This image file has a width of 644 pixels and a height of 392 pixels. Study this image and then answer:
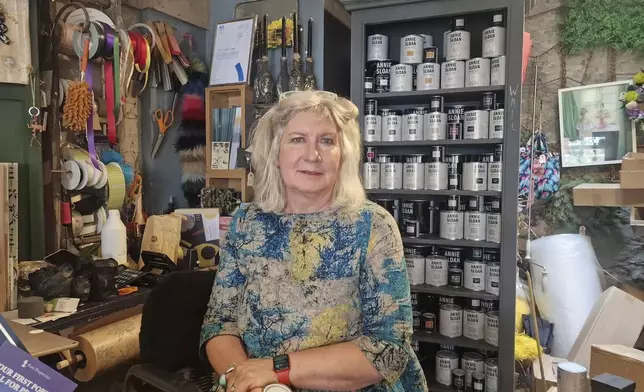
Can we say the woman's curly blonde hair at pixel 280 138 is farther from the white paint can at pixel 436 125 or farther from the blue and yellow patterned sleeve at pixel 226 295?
the white paint can at pixel 436 125

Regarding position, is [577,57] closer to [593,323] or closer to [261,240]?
[593,323]

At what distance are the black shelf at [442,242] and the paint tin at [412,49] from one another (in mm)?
805

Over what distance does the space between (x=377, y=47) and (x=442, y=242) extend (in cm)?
95

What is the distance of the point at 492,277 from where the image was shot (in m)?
2.18

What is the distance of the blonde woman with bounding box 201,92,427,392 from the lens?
116 centimetres

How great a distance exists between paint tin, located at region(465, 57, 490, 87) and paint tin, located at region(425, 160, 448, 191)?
377 millimetres

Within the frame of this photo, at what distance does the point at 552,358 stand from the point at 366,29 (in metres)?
1.97

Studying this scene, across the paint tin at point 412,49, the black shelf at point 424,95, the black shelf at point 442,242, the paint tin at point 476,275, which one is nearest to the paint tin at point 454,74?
the black shelf at point 424,95

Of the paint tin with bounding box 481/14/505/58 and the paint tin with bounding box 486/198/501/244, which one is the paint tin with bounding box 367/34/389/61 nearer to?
the paint tin with bounding box 481/14/505/58

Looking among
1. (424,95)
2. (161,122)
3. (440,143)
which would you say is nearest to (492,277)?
(440,143)

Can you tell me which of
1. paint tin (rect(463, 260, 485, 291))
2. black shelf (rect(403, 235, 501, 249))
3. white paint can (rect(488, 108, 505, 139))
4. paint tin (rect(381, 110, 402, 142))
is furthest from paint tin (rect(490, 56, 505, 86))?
paint tin (rect(463, 260, 485, 291))

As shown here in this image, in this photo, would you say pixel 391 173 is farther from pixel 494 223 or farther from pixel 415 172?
pixel 494 223

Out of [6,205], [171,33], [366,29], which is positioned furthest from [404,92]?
[6,205]

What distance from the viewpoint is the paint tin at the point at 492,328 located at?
84.4 inches
